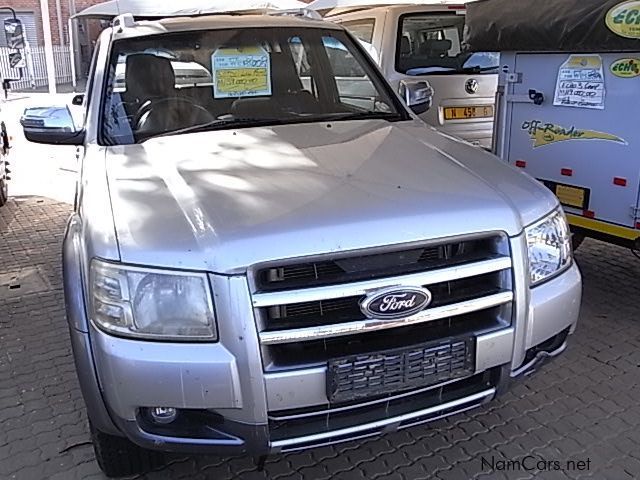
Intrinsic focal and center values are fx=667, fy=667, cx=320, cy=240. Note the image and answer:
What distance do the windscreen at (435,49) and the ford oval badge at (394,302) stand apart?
4.66m

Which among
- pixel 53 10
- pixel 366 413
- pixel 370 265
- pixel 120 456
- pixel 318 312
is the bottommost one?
pixel 120 456

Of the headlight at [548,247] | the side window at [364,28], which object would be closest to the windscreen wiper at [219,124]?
the headlight at [548,247]

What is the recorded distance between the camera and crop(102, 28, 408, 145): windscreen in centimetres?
346

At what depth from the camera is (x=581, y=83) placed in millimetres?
4168

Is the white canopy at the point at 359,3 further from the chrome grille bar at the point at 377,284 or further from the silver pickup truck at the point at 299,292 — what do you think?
the chrome grille bar at the point at 377,284

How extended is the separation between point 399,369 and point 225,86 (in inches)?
79.3

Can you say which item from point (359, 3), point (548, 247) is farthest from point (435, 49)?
point (548, 247)

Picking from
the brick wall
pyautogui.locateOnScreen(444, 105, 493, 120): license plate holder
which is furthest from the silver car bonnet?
the brick wall

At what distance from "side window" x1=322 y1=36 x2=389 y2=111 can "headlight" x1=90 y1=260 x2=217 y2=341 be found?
2074 millimetres

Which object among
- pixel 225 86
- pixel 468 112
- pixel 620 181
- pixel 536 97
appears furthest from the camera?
pixel 468 112

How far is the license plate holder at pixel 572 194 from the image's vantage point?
423cm

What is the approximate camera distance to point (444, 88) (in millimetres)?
6473

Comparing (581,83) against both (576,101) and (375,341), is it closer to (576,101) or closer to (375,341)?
(576,101)

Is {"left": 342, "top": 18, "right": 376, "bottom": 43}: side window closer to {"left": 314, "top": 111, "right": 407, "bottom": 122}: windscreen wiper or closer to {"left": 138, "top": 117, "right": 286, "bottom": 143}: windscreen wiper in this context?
{"left": 314, "top": 111, "right": 407, "bottom": 122}: windscreen wiper
